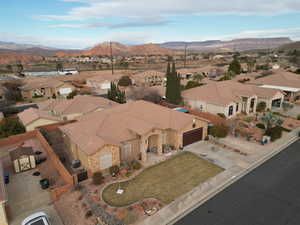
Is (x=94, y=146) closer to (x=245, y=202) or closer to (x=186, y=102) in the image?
(x=245, y=202)

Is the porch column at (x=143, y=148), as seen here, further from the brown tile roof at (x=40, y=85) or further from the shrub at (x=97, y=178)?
the brown tile roof at (x=40, y=85)

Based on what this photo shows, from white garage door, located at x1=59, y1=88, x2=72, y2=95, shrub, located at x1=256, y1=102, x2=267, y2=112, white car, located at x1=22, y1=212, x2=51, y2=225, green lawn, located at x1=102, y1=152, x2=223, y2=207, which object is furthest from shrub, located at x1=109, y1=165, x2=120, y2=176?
white garage door, located at x1=59, y1=88, x2=72, y2=95

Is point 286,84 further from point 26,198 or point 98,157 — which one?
point 26,198

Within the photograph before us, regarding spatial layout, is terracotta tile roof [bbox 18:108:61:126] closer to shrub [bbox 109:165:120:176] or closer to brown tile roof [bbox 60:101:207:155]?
brown tile roof [bbox 60:101:207:155]

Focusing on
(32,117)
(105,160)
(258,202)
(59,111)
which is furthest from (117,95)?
(258,202)

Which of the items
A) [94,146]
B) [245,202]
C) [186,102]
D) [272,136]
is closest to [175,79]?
[186,102]
